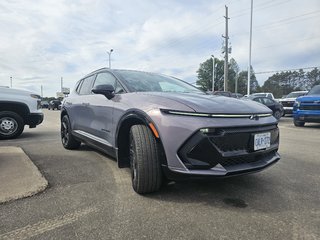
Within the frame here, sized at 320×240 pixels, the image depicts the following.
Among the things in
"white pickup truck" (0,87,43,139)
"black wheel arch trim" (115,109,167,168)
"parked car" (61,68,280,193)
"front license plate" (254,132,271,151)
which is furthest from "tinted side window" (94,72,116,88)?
"white pickup truck" (0,87,43,139)

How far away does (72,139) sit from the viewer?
5621mm

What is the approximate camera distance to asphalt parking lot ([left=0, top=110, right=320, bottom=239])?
240 centimetres

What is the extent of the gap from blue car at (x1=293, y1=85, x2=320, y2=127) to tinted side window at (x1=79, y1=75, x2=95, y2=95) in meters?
8.30

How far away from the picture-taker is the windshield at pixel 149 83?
3883 mm

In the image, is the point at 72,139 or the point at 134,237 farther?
the point at 72,139

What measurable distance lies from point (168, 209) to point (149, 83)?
1.84m

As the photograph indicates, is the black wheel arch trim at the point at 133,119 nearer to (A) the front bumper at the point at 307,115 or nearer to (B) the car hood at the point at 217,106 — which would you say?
(B) the car hood at the point at 217,106

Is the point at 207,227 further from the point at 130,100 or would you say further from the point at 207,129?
the point at 130,100

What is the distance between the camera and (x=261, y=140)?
3098mm

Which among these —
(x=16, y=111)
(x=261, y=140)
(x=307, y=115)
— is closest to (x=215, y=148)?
(x=261, y=140)

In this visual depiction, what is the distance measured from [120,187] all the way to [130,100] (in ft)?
3.33

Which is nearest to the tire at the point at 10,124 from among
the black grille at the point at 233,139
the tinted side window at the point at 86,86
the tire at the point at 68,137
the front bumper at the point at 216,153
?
the tire at the point at 68,137

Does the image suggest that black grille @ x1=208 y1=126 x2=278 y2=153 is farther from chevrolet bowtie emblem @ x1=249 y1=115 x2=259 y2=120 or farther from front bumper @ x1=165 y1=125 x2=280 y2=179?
chevrolet bowtie emblem @ x1=249 y1=115 x2=259 y2=120

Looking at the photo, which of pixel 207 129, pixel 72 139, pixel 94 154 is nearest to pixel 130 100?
pixel 207 129
